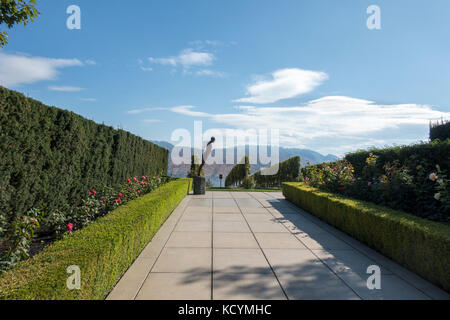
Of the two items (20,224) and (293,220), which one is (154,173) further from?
(20,224)

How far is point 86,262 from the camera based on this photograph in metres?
2.39

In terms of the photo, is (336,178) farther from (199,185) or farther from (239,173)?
(239,173)

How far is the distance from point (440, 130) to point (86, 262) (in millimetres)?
17000

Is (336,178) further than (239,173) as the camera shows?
No

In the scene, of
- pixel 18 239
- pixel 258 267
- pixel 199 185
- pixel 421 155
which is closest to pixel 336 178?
pixel 421 155

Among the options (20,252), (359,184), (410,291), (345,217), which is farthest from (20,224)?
(359,184)

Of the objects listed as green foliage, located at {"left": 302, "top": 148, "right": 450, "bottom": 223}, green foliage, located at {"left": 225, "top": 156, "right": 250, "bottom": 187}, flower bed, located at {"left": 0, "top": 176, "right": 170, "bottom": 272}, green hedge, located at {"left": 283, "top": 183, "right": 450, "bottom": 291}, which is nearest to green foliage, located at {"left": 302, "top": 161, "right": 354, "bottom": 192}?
green foliage, located at {"left": 302, "top": 148, "right": 450, "bottom": 223}

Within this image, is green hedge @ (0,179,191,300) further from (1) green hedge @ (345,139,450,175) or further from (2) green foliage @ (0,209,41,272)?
(1) green hedge @ (345,139,450,175)

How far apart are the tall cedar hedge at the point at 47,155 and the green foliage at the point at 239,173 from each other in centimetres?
1349

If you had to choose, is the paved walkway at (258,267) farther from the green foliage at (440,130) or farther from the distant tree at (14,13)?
the green foliage at (440,130)

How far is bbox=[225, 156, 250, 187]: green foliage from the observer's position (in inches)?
759

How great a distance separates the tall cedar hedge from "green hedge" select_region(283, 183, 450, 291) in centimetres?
536

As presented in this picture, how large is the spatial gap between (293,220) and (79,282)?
18.4ft

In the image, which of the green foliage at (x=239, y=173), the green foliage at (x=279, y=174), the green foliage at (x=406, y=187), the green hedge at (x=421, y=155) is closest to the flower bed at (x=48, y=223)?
the green foliage at (x=406, y=187)
